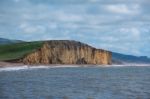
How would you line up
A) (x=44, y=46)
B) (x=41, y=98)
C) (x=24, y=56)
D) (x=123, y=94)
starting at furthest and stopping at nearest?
(x=44, y=46), (x=24, y=56), (x=123, y=94), (x=41, y=98)

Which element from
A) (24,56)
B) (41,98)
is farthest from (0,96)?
(24,56)

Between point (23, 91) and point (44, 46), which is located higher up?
point (44, 46)

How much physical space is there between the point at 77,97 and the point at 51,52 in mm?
139812

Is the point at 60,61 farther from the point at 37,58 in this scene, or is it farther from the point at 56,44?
the point at 37,58

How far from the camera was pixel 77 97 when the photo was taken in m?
50.7

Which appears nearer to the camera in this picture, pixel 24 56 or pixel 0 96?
pixel 0 96

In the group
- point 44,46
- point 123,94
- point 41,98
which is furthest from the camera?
point 44,46

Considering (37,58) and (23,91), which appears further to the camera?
(37,58)

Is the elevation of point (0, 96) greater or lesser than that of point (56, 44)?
lesser

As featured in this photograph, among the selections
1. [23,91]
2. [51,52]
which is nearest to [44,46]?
[51,52]

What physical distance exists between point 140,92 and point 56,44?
140 meters

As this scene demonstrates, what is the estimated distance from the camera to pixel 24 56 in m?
173

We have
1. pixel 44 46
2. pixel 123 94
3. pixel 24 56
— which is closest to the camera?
pixel 123 94

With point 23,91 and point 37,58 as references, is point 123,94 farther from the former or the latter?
point 37,58
